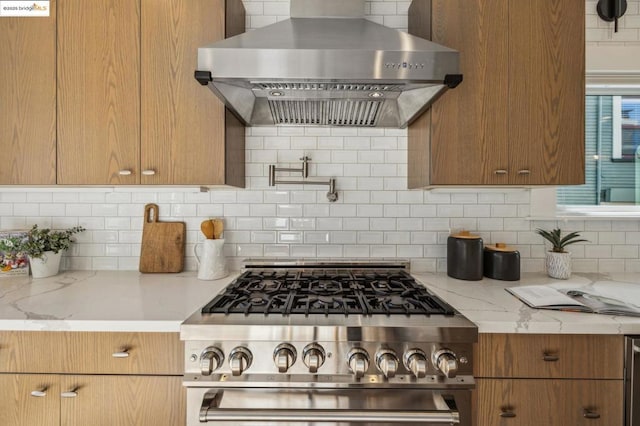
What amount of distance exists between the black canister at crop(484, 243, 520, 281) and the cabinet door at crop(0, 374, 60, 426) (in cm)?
200

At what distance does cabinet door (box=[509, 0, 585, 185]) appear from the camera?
149 cm

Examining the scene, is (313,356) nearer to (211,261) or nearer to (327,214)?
(211,261)

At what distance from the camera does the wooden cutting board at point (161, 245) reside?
1.81m

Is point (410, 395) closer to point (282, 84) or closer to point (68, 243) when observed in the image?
point (282, 84)

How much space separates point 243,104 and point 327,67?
0.53 meters

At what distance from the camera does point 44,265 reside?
1.72 metres

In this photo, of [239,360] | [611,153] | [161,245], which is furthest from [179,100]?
[611,153]

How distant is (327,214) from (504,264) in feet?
3.27

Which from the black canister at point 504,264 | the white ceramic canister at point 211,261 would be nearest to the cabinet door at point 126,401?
the white ceramic canister at point 211,261

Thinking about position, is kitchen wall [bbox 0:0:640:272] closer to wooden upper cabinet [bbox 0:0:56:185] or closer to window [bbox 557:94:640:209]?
window [bbox 557:94:640:209]

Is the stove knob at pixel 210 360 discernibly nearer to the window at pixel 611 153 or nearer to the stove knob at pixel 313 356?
the stove knob at pixel 313 356

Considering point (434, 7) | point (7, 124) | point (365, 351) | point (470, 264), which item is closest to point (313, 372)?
point (365, 351)

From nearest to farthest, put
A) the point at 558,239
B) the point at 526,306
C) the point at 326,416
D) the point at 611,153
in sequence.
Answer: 1. the point at 326,416
2. the point at 526,306
3. the point at 558,239
4. the point at 611,153

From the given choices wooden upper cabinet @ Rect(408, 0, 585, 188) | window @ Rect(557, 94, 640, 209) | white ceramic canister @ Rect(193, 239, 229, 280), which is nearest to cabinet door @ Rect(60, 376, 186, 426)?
white ceramic canister @ Rect(193, 239, 229, 280)
